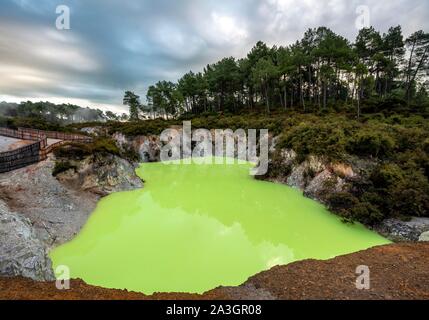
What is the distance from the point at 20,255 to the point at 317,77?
48717 mm

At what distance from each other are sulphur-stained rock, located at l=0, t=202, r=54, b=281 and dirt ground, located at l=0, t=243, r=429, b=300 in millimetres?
500

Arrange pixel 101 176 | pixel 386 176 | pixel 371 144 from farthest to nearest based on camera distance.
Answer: pixel 101 176 < pixel 371 144 < pixel 386 176

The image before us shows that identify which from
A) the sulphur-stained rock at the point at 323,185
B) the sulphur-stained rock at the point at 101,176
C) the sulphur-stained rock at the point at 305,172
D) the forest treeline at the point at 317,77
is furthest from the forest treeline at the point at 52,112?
the sulphur-stained rock at the point at 323,185

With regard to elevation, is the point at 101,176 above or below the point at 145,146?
below

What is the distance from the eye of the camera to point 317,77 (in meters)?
45.1

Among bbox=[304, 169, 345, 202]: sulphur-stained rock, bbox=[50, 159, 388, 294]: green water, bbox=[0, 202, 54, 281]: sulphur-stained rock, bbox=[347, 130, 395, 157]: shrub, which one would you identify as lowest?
bbox=[50, 159, 388, 294]: green water

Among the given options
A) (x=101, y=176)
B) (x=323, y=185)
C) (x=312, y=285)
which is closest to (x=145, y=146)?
(x=101, y=176)

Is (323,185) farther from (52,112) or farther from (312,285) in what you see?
(52,112)

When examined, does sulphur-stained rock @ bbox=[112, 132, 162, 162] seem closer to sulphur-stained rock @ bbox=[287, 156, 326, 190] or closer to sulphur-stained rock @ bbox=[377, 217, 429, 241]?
sulphur-stained rock @ bbox=[287, 156, 326, 190]

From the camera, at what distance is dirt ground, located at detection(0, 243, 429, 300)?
6.73 m

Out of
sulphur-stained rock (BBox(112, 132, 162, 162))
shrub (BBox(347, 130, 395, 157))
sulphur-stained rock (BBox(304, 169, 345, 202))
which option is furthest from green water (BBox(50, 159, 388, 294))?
sulphur-stained rock (BBox(112, 132, 162, 162))

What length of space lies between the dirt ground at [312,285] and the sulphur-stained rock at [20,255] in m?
0.50

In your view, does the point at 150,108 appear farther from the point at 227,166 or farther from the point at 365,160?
the point at 365,160

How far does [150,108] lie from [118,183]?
70015 millimetres
